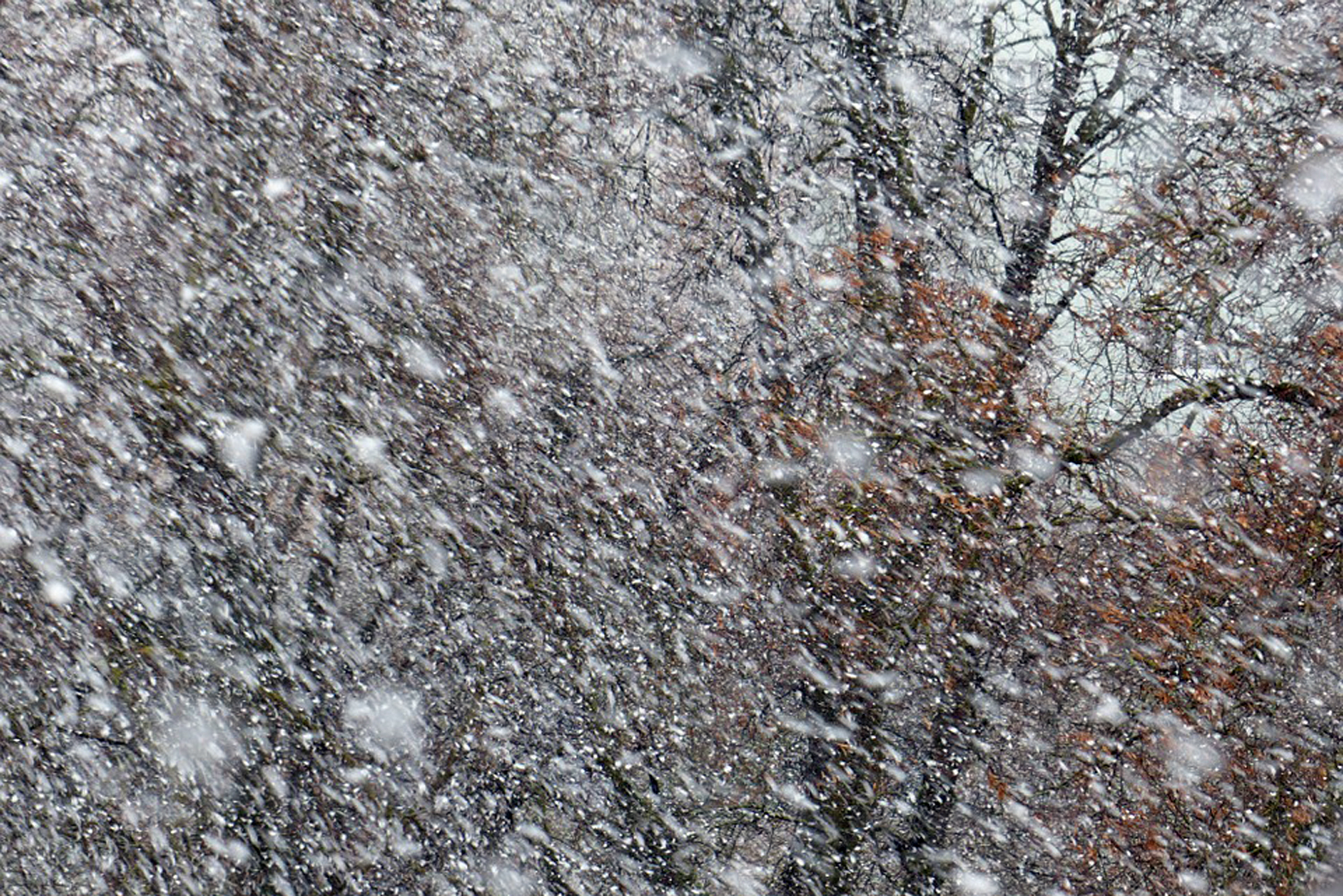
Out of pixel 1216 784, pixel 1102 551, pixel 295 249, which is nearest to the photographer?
pixel 1216 784

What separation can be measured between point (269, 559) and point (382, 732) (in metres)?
0.80

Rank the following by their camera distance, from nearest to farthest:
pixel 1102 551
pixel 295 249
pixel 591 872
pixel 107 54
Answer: pixel 1102 551, pixel 591 872, pixel 107 54, pixel 295 249

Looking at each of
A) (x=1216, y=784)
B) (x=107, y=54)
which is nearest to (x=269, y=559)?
(x=107, y=54)

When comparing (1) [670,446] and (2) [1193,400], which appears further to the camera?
(1) [670,446]

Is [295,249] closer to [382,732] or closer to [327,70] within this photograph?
[327,70]

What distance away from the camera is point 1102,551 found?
4.76 meters

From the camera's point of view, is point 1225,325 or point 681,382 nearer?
point 1225,325

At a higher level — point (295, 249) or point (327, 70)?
point (327, 70)

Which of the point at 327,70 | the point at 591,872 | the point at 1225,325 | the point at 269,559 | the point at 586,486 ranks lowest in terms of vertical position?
the point at 591,872

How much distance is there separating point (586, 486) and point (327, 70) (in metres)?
2.13

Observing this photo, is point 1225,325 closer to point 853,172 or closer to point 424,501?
point 853,172

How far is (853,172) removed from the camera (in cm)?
572

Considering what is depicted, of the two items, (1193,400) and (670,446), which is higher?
(1193,400)

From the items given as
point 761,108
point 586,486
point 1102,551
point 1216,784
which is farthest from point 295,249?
point 1216,784
